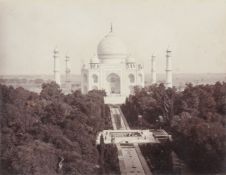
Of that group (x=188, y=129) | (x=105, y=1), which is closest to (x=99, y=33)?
(x=105, y=1)

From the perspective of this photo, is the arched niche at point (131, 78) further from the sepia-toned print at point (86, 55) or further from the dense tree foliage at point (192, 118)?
the sepia-toned print at point (86, 55)

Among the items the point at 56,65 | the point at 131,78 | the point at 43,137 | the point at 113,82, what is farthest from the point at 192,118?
the point at 113,82

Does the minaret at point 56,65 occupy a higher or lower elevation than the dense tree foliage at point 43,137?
higher

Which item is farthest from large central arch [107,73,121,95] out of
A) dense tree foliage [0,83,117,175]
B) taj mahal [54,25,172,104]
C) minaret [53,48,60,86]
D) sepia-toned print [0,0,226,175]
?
sepia-toned print [0,0,226,175]

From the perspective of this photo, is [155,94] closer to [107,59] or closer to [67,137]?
[67,137]

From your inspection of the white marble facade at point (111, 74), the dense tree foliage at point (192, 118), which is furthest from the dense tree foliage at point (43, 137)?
the white marble facade at point (111, 74)

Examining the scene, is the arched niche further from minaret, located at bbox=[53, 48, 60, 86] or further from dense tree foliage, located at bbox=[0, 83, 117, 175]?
dense tree foliage, located at bbox=[0, 83, 117, 175]
